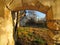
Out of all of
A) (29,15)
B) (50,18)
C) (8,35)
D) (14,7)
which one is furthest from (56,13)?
(29,15)

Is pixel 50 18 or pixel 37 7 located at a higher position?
pixel 37 7

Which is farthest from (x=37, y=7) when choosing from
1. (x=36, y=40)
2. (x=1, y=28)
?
(x=36, y=40)

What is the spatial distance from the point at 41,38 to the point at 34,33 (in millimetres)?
461

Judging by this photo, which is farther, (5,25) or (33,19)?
(33,19)

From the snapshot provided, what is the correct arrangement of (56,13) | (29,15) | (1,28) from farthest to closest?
(29,15) < (1,28) < (56,13)

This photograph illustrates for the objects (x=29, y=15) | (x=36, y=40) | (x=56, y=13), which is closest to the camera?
(x=56, y=13)

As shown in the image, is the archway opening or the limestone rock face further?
the archway opening

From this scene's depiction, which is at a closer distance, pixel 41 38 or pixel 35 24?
pixel 41 38

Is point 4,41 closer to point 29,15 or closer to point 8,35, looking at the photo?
point 8,35

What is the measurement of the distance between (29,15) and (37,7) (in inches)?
200

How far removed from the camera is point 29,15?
28.3 feet

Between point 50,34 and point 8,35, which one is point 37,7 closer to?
point 50,34

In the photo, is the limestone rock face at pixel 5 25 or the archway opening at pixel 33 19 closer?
the limestone rock face at pixel 5 25

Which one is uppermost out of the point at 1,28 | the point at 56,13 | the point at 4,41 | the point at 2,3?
the point at 2,3
